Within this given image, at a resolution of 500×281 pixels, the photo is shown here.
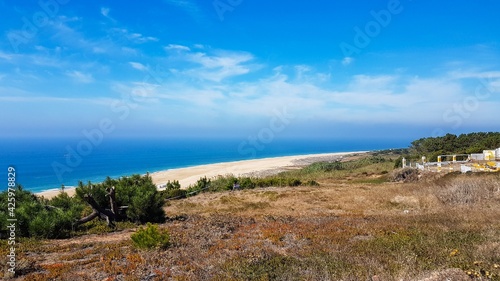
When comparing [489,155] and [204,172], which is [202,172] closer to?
[204,172]

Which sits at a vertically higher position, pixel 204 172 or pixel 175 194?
pixel 204 172

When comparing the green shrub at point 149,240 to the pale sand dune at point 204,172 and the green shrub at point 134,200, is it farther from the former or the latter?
the pale sand dune at point 204,172

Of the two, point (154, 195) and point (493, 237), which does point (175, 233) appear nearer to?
point (154, 195)

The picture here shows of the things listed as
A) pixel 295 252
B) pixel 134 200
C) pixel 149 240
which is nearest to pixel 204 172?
pixel 134 200

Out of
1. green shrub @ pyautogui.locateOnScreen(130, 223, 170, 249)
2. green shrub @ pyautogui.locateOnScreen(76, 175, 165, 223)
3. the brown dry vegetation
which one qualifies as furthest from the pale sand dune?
green shrub @ pyautogui.locateOnScreen(130, 223, 170, 249)

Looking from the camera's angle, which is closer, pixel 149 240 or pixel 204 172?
pixel 149 240

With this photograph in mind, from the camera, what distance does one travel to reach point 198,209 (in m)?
20.6

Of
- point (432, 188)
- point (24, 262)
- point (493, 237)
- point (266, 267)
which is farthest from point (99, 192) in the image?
point (432, 188)

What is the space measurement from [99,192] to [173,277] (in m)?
9.21

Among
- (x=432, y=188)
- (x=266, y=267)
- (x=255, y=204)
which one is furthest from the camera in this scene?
(x=255, y=204)

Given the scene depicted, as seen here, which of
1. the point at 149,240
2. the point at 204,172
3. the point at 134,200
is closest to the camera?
the point at 149,240

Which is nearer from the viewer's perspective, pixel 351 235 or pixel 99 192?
pixel 351 235

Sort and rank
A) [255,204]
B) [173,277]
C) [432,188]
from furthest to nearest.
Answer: [255,204] → [432,188] → [173,277]

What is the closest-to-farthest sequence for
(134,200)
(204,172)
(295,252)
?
1. (295,252)
2. (134,200)
3. (204,172)
